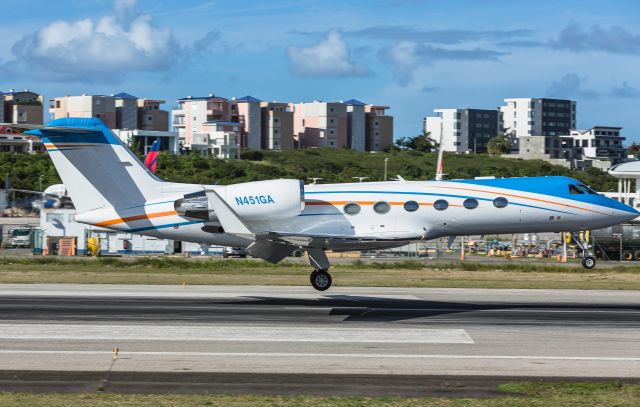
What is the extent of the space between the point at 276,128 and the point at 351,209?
517 feet

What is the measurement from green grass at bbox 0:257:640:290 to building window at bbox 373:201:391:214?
20.9 feet

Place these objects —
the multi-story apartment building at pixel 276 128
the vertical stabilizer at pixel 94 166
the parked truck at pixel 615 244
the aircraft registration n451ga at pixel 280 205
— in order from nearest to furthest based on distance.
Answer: the aircraft registration n451ga at pixel 280 205 → the vertical stabilizer at pixel 94 166 → the parked truck at pixel 615 244 → the multi-story apartment building at pixel 276 128

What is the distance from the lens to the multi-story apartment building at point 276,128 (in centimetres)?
18300

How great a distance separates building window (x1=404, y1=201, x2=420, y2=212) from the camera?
88.5 feet

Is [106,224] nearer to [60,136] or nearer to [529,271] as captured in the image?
[60,136]

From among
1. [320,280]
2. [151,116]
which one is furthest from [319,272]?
[151,116]

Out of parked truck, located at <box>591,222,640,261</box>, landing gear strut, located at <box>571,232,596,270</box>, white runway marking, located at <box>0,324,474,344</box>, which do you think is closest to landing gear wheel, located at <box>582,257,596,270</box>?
landing gear strut, located at <box>571,232,596,270</box>

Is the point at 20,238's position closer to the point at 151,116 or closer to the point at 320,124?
the point at 151,116

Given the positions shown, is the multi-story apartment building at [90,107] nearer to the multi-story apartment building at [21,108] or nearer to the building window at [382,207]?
the multi-story apartment building at [21,108]

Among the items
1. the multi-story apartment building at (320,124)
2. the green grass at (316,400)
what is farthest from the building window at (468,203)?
the multi-story apartment building at (320,124)

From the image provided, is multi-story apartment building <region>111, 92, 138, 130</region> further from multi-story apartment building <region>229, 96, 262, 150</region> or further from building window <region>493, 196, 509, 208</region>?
building window <region>493, 196, 509, 208</region>

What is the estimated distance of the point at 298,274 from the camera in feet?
125

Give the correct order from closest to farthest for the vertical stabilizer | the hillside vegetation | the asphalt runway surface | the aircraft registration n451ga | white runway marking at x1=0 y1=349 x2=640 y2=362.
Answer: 1. the asphalt runway surface
2. white runway marking at x1=0 y1=349 x2=640 y2=362
3. the aircraft registration n451ga
4. the vertical stabilizer
5. the hillside vegetation

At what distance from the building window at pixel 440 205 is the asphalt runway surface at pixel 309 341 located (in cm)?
274
